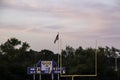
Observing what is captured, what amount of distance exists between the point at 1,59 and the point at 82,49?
13060 mm

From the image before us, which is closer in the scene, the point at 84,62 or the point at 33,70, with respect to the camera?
the point at 33,70

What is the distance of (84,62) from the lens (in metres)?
49.5

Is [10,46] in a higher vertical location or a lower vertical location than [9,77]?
higher

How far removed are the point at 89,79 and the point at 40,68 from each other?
842 cm

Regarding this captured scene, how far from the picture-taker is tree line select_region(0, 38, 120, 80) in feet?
134

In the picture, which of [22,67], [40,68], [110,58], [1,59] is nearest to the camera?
[40,68]

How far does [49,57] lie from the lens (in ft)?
183

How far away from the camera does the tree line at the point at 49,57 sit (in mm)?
40784

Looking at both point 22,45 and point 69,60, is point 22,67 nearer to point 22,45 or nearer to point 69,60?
point 69,60

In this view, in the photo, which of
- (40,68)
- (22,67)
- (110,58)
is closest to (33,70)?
(40,68)

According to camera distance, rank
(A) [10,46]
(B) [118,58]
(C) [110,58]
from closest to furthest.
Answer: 1. (A) [10,46]
2. (C) [110,58]
3. (B) [118,58]

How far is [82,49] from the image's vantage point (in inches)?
2239

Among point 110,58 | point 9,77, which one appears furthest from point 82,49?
point 9,77

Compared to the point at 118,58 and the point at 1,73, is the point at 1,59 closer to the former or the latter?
the point at 1,73
